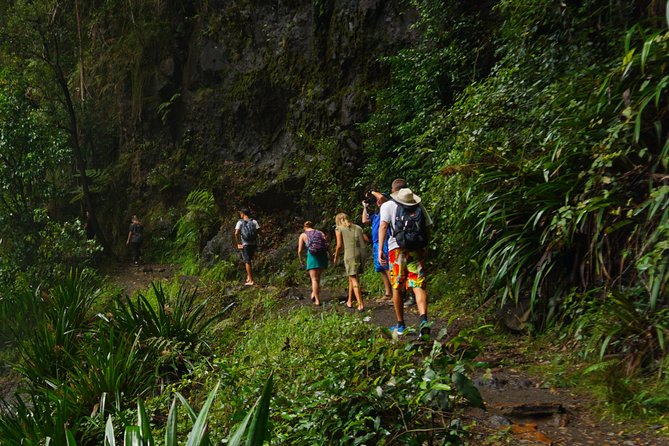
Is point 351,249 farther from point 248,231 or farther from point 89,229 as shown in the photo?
point 89,229

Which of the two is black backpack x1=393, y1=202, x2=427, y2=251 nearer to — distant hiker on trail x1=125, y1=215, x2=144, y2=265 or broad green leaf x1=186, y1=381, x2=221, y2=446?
broad green leaf x1=186, y1=381, x2=221, y2=446

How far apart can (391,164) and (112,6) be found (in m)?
14.7

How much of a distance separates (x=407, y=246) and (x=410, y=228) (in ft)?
0.64

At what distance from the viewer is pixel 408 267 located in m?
6.64

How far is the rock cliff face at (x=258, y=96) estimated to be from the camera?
49.1 ft

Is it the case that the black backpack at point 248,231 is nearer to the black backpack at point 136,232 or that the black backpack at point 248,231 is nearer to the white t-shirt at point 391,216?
the white t-shirt at point 391,216

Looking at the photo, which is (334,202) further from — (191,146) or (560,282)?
(560,282)

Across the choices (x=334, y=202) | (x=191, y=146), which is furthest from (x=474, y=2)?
(x=191, y=146)

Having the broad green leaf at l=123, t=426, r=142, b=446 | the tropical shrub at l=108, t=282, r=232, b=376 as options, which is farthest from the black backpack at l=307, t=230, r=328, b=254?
the broad green leaf at l=123, t=426, r=142, b=446

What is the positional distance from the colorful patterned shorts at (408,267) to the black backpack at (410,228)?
116mm

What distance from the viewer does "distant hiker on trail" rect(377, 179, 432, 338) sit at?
6504 millimetres

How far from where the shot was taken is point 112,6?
2236cm

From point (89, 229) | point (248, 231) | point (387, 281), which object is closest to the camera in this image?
point (387, 281)

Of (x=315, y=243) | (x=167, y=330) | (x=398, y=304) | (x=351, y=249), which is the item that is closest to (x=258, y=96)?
(x=315, y=243)
